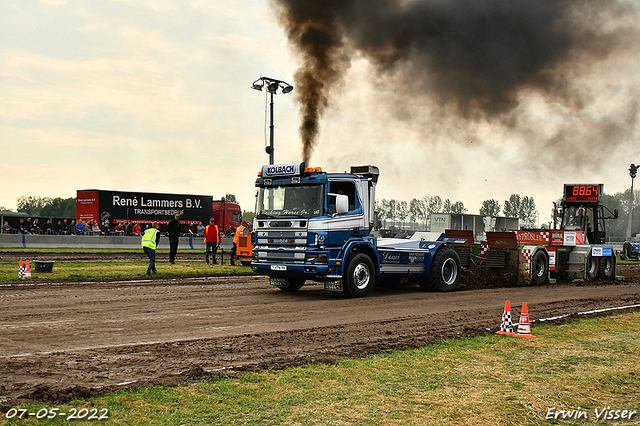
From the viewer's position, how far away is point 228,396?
18.2 ft

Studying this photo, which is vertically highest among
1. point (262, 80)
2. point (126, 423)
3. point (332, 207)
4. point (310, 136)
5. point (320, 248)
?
point (262, 80)

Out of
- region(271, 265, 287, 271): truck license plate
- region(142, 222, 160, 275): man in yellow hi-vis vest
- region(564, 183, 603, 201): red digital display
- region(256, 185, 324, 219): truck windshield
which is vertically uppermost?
region(564, 183, 603, 201): red digital display

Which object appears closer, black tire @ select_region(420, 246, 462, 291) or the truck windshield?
the truck windshield

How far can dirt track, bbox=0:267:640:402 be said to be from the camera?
6559mm

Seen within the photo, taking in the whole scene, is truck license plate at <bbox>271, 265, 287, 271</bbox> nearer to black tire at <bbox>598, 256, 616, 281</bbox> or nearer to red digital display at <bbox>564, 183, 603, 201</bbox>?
red digital display at <bbox>564, 183, 603, 201</bbox>

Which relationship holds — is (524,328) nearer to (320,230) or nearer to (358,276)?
(320,230)

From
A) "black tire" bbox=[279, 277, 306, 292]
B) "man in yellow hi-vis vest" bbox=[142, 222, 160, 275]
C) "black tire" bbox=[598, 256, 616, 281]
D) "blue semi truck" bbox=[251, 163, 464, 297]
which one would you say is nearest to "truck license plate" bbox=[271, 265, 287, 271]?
"blue semi truck" bbox=[251, 163, 464, 297]

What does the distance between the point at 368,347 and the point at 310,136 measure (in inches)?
→ 537

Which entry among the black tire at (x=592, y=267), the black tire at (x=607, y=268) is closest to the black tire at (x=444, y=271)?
the black tire at (x=592, y=267)

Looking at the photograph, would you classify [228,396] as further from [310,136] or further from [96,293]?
[310,136]

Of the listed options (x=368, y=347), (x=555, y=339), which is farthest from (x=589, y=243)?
(x=368, y=347)

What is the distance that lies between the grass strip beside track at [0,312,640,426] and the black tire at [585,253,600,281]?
13.9 meters

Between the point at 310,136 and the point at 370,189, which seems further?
the point at 310,136

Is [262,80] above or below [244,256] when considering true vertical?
above
